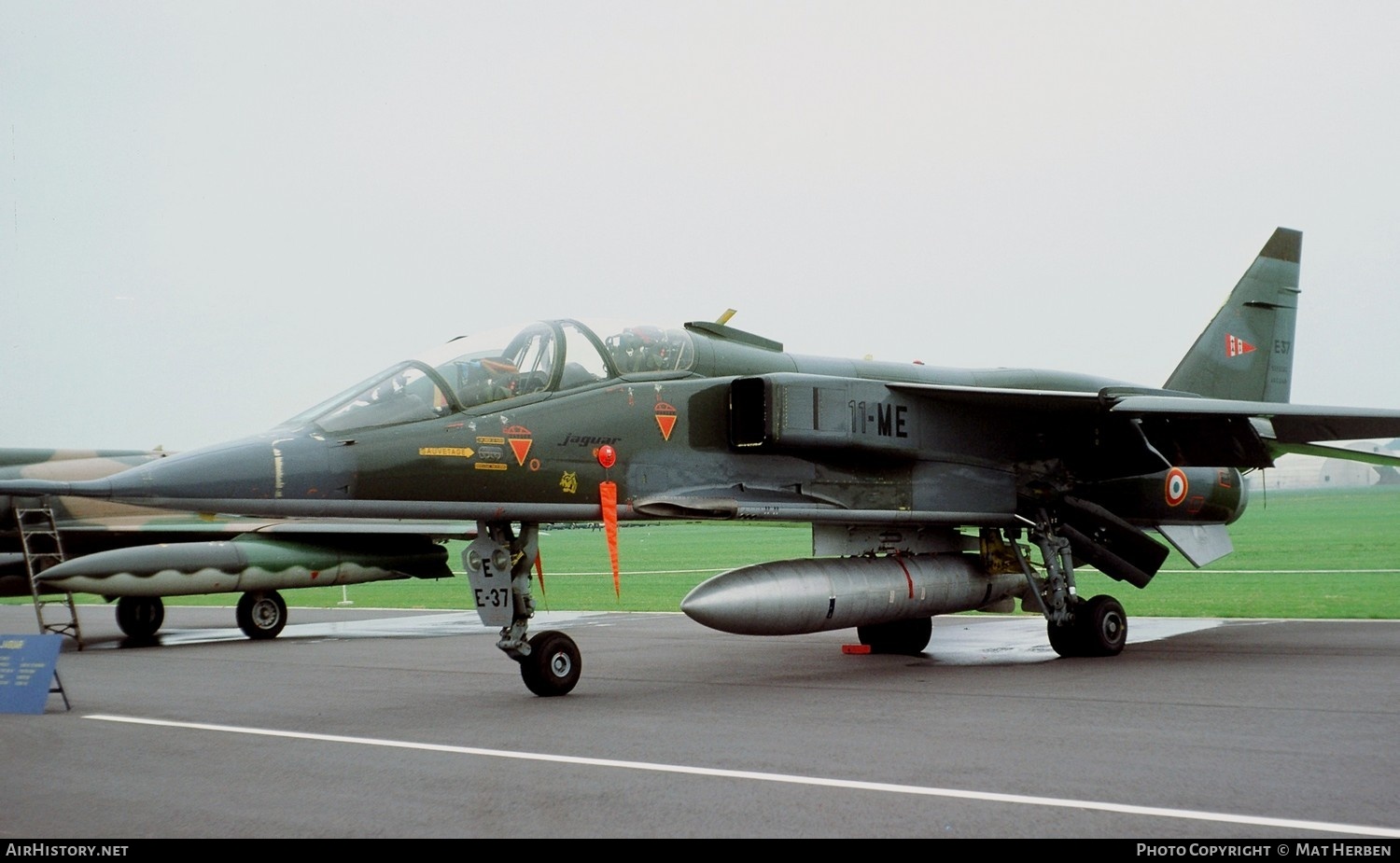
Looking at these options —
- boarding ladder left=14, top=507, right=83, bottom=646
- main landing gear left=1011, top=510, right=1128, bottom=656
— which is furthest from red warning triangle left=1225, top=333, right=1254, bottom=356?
boarding ladder left=14, top=507, right=83, bottom=646

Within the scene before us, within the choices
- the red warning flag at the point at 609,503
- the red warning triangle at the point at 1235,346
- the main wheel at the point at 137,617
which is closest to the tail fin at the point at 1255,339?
the red warning triangle at the point at 1235,346

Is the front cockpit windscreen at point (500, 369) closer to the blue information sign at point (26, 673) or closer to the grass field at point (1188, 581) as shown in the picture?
the grass field at point (1188, 581)

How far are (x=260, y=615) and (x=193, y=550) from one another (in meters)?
1.56

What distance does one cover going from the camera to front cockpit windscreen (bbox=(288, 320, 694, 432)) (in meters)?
9.30

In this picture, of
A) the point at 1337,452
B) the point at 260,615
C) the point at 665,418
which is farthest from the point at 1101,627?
the point at 260,615

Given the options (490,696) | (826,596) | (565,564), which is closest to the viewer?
(490,696)

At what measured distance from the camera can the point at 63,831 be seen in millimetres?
5242

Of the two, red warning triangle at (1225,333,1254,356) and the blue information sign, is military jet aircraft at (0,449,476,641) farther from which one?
red warning triangle at (1225,333,1254,356)

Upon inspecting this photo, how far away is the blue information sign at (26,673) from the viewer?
9328 millimetres

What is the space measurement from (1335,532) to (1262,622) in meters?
27.1

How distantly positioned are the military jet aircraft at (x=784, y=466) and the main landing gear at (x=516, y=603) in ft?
0.07
